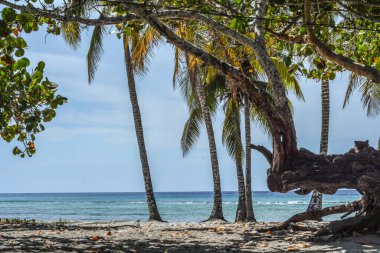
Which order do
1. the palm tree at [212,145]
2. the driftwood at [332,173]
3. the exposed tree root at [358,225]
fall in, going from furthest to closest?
the palm tree at [212,145]
the exposed tree root at [358,225]
the driftwood at [332,173]

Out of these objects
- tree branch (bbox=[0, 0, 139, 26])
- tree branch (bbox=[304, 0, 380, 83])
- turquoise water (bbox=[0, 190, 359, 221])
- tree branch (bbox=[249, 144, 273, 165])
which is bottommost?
turquoise water (bbox=[0, 190, 359, 221])

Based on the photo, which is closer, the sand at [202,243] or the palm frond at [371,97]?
the sand at [202,243]

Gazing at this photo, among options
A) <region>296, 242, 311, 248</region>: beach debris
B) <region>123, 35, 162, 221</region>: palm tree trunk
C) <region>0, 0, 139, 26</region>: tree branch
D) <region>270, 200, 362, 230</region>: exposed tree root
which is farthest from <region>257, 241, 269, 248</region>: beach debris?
<region>123, 35, 162, 221</region>: palm tree trunk

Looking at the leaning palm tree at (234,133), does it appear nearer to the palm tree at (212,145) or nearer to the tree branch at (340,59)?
the palm tree at (212,145)

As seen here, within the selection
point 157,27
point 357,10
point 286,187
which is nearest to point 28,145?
point 157,27

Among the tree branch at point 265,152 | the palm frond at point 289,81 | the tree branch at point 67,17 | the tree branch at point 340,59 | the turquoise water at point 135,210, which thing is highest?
the palm frond at point 289,81

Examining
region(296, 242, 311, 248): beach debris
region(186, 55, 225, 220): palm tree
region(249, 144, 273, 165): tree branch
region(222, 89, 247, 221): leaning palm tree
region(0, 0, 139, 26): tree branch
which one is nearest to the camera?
region(0, 0, 139, 26): tree branch

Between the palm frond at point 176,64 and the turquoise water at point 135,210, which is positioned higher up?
the palm frond at point 176,64

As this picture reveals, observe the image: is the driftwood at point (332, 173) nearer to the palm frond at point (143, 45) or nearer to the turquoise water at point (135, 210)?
the palm frond at point (143, 45)

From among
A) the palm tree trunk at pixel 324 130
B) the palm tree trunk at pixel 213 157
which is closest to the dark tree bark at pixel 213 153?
the palm tree trunk at pixel 213 157

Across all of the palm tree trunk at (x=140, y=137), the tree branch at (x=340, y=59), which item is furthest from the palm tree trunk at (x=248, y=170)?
the tree branch at (x=340, y=59)

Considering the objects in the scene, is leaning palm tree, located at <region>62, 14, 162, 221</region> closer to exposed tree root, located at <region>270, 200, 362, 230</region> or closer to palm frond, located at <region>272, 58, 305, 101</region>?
palm frond, located at <region>272, 58, 305, 101</region>

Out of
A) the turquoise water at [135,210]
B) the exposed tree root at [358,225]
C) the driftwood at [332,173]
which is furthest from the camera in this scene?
the turquoise water at [135,210]

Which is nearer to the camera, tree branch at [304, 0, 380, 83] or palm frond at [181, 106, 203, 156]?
tree branch at [304, 0, 380, 83]
